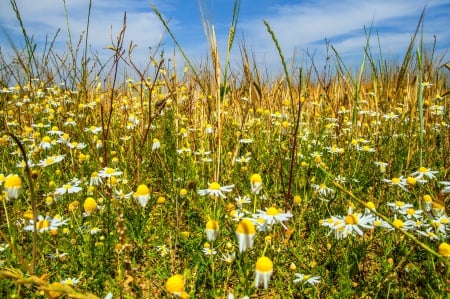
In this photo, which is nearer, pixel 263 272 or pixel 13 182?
pixel 263 272

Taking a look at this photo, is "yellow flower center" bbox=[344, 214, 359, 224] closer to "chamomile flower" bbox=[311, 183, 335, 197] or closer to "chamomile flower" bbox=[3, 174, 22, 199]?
"chamomile flower" bbox=[311, 183, 335, 197]

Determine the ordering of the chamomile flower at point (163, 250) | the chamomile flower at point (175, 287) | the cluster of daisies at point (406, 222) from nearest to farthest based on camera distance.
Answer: the chamomile flower at point (175, 287) < the cluster of daisies at point (406, 222) < the chamomile flower at point (163, 250)

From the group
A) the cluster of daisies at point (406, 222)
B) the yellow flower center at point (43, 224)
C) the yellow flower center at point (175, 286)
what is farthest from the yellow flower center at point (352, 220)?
the yellow flower center at point (43, 224)

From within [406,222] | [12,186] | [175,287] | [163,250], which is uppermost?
[12,186]

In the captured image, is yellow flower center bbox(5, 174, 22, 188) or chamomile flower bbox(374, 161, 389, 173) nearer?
yellow flower center bbox(5, 174, 22, 188)

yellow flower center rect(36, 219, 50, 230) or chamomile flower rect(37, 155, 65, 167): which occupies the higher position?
chamomile flower rect(37, 155, 65, 167)

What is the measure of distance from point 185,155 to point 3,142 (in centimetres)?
135

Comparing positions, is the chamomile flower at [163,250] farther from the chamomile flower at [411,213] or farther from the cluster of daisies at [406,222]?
the chamomile flower at [411,213]

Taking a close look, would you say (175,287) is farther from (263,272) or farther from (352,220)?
(352,220)

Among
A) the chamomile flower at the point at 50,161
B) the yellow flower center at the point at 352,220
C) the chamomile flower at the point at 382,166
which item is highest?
the chamomile flower at the point at 50,161

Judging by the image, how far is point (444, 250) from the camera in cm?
129

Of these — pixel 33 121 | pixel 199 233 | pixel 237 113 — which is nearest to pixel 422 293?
pixel 199 233

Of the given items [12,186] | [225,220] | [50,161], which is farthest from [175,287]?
[50,161]

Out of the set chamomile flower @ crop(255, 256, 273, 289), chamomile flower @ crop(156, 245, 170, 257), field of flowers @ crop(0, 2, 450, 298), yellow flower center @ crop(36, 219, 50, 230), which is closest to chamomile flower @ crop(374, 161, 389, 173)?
field of flowers @ crop(0, 2, 450, 298)
